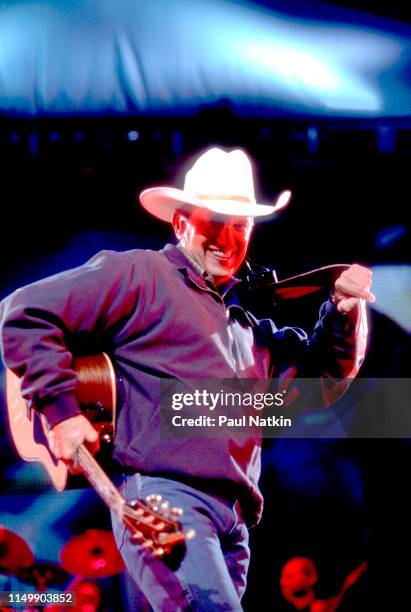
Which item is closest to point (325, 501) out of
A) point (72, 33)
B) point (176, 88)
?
point (176, 88)

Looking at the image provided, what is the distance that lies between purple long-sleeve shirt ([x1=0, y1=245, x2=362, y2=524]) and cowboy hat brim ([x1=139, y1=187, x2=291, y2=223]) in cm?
23

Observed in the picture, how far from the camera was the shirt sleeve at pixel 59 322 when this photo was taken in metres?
1.92

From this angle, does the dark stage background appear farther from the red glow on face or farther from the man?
the man

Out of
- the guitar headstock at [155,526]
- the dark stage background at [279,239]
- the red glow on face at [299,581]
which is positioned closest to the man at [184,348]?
the guitar headstock at [155,526]

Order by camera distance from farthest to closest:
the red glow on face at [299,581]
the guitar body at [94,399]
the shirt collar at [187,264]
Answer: the red glow on face at [299,581] → the shirt collar at [187,264] → the guitar body at [94,399]

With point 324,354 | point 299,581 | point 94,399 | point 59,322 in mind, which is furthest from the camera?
point 299,581

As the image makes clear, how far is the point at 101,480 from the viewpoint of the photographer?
1.88 meters

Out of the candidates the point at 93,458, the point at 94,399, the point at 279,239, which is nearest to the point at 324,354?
the point at 279,239

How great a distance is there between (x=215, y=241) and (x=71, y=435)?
927mm

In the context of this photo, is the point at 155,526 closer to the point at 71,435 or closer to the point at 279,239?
the point at 71,435

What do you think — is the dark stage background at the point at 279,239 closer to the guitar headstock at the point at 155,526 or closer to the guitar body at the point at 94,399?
the guitar body at the point at 94,399

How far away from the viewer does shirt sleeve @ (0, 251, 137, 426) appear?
1919 mm

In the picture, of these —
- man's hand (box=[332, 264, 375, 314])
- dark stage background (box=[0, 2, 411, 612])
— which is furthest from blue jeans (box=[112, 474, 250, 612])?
man's hand (box=[332, 264, 375, 314])

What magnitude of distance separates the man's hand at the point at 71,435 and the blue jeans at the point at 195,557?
272mm
